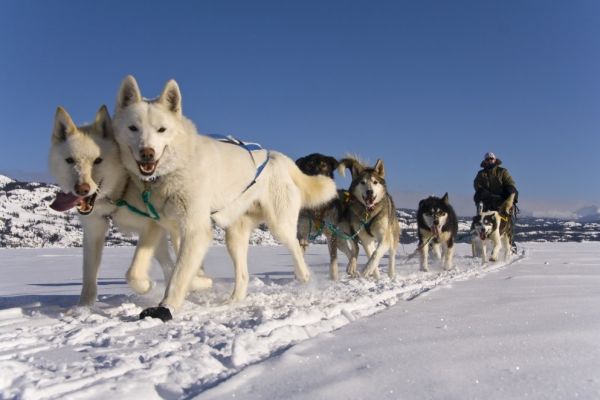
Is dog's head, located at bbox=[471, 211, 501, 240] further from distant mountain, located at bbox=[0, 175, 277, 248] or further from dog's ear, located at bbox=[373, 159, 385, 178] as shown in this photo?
distant mountain, located at bbox=[0, 175, 277, 248]

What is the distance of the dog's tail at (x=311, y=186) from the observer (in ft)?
14.0

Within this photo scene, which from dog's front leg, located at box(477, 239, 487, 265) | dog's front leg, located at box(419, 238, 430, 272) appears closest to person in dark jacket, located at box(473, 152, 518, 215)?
dog's front leg, located at box(477, 239, 487, 265)

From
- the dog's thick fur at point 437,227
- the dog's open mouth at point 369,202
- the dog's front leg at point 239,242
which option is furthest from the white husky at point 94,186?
the dog's thick fur at point 437,227

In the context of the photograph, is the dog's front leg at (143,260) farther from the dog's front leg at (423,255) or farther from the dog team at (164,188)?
the dog's front leg at (423,255)

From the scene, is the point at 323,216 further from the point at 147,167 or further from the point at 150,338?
the point at 150,338

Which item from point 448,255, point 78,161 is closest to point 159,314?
point 78,161

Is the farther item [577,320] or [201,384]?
[577,320]

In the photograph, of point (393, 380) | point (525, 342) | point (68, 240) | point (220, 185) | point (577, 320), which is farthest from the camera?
point (68, 240)

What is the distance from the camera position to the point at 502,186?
29.7ft

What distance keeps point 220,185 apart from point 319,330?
1332mm

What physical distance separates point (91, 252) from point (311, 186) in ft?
6.24

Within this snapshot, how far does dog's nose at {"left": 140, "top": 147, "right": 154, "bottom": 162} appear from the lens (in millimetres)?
2660

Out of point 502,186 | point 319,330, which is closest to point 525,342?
point 319,330

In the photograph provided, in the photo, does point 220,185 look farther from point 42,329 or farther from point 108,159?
point 42,329
